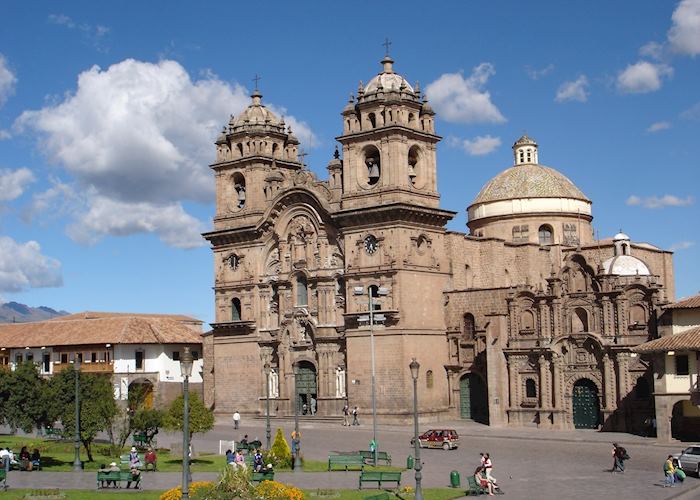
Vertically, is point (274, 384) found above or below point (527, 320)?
below

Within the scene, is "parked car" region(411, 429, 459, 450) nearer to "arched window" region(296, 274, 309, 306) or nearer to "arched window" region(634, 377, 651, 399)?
"arched window" region(634, 377, 651, 399)

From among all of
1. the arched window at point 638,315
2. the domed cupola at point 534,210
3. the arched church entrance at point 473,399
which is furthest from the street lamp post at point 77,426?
the domed cupola at point 534,210

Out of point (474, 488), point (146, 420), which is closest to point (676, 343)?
point (474, 488)

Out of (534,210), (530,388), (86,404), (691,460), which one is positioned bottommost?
(691,460)

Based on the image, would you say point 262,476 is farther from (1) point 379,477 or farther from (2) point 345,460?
(2) point 345,460

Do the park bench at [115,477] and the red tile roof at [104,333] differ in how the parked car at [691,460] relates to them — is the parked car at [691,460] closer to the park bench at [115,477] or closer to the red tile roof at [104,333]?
the park bench at [115,477]

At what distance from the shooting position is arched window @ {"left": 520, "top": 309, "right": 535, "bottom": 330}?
5766cm

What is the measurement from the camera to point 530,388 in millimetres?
57062

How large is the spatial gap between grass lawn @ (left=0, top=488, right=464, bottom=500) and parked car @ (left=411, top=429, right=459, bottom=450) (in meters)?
14.1

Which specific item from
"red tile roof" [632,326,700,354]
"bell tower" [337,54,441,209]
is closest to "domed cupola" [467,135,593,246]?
"bell tower" [337,54,441,209]

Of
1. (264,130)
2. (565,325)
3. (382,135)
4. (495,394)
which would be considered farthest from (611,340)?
(264,130)

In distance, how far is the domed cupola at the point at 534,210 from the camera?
73.2 m

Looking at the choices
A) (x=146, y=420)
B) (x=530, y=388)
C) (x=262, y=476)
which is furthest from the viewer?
(x=530, y=388)

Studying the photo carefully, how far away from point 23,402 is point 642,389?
30.9 meters
